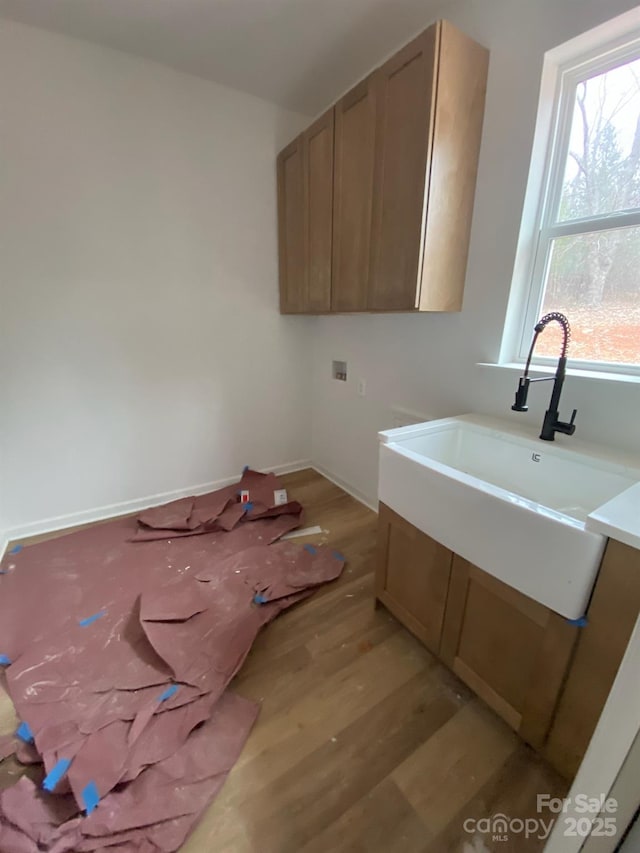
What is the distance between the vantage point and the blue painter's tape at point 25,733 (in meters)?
→ 1.20

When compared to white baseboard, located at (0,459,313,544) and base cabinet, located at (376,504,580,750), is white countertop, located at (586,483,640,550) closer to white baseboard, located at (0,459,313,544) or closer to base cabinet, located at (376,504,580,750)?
base cabinet, located at (376,504,580,750)

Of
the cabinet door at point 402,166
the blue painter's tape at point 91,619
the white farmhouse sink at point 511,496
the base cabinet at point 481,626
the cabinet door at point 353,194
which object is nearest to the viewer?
the white farmhouse sink at point 511,496

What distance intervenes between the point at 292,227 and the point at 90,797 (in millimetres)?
2839

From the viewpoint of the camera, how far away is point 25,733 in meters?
1.21

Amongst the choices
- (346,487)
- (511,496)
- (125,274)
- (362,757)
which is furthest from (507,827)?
(125,274)

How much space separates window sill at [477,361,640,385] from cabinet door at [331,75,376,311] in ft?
2.40

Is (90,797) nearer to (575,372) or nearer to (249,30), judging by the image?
(575,372)

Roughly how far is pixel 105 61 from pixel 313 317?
183cm

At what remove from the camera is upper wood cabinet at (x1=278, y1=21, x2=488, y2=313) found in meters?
1.48

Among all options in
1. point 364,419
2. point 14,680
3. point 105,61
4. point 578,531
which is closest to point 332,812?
point 578,531

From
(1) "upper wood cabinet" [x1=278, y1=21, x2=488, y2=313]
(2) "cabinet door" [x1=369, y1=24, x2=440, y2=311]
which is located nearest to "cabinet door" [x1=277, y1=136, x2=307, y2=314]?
(1) "upper wood cabinet" [x1=278, y1=21, x2=488, y2=313]

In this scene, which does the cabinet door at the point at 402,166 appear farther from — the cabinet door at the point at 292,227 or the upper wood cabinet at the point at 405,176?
the cabinet door at the point at 292,227

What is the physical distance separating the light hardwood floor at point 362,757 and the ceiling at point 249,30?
277 centimetres

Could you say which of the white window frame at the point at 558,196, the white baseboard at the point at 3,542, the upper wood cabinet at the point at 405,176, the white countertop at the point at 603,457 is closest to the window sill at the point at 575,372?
the white window frame at the point at 558,196
